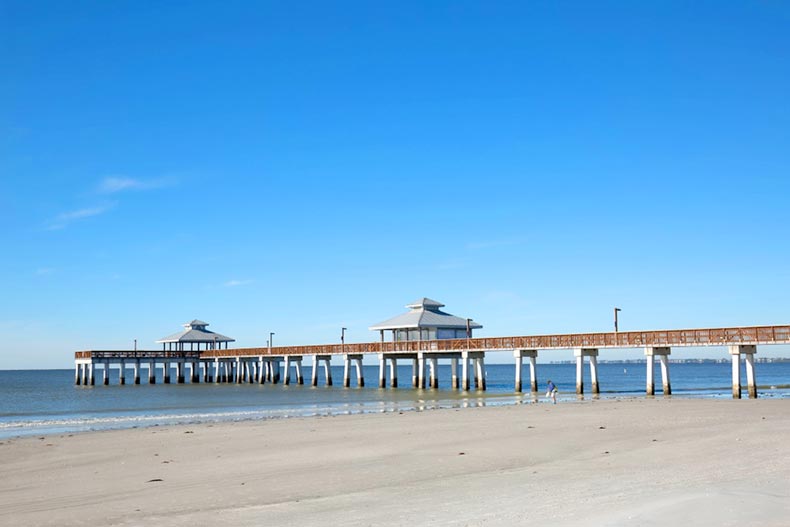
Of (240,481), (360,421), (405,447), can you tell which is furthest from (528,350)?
(240,481)

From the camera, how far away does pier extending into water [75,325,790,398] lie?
117 feet

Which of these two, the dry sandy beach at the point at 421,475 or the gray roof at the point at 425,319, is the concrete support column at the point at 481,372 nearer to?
the gray roof at the point at 425,319

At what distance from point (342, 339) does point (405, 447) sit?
5845 cm

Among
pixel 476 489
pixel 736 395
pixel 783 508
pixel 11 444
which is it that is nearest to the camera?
pixel 783 508

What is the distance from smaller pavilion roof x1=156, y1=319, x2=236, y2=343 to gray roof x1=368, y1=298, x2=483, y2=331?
3085 centimetres

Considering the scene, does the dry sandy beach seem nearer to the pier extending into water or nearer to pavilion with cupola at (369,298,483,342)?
the pier extending into water

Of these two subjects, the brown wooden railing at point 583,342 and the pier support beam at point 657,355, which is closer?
the brown wooden railing at point 583,342

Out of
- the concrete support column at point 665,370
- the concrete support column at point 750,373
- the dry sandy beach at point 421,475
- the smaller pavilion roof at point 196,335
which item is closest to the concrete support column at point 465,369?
the concrete support column at point 665,370

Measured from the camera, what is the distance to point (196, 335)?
8806 centimetres

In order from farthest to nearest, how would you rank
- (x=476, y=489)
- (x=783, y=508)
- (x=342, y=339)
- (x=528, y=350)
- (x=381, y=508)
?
1. (x=342, y=339)
2. (x=528, y=350)
3. (x=476, y=489)
4. (x=381, y=508)
5. (x=783, y=508)

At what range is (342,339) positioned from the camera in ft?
245

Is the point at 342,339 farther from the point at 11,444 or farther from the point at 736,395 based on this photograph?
the point at 11,444

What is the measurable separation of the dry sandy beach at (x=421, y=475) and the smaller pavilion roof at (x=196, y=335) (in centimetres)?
6557

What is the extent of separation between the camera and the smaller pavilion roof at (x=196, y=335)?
286ft
